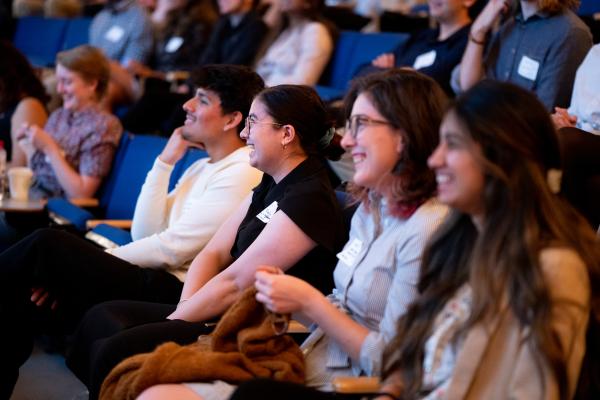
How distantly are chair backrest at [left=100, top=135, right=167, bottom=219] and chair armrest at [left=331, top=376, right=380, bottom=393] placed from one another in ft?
7.37

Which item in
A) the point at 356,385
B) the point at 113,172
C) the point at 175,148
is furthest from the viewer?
the point at 113,172

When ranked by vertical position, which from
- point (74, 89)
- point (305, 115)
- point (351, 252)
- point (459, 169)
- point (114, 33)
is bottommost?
point (114, 33)

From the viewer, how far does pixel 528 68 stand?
139 inches

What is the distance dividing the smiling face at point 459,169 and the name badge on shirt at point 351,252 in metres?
0.47

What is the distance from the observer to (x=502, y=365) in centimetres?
165

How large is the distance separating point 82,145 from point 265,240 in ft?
6.78

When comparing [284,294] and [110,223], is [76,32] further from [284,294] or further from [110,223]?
[284,294]

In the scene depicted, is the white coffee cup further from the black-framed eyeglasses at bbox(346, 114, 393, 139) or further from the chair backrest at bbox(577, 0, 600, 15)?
the chair backrest at bbox(577, 0, 600, 15)

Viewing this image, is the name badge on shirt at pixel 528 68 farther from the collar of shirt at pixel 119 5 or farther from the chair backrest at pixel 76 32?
the chair backrest at pixel 76 32

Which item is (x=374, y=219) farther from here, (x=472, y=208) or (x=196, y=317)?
(x=196, y=317)

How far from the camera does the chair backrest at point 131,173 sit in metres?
Answer: 3.98

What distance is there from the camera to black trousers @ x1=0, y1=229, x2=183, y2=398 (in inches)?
115

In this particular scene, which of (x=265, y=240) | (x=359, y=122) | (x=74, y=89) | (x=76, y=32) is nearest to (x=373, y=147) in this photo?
(x=359, y=122)

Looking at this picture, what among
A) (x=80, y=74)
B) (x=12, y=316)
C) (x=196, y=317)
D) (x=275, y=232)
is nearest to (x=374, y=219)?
(x=275, y=232)
